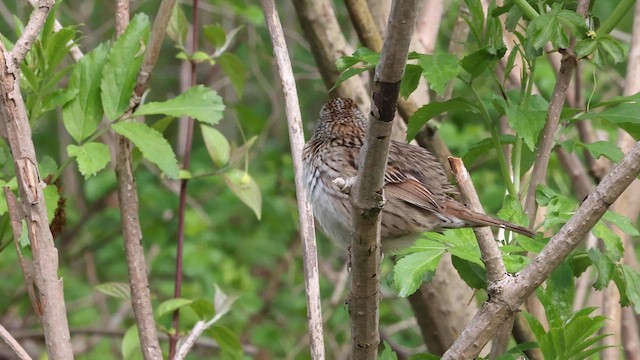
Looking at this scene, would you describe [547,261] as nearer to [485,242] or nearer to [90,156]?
[485,242]

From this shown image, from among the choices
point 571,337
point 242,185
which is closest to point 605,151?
point 571,337

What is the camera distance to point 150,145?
2990mm

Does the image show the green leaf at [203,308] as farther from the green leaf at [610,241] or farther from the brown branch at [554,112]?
the green leaf at [610,241]

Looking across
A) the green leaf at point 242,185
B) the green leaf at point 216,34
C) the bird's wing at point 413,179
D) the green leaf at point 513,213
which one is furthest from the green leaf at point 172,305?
the green leaf at point 513,213

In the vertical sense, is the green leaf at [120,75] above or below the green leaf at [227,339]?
above

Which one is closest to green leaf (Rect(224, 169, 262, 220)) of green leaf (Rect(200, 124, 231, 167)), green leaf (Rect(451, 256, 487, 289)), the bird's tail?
green leaf (Rect(200, 124, 231, 167))

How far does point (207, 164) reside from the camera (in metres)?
6.57

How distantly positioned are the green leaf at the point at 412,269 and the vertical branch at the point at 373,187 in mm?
138

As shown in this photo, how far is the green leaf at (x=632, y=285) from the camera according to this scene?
2672mm

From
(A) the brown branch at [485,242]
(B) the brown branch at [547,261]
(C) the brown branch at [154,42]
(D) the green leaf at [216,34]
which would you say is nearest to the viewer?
(B) the brown branch at [547,261]

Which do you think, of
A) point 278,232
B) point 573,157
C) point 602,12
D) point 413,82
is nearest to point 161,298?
point 278,232

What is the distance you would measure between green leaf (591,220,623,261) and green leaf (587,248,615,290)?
48 mm

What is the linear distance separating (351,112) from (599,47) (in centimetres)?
127

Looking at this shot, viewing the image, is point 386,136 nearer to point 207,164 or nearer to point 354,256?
point 354,256
